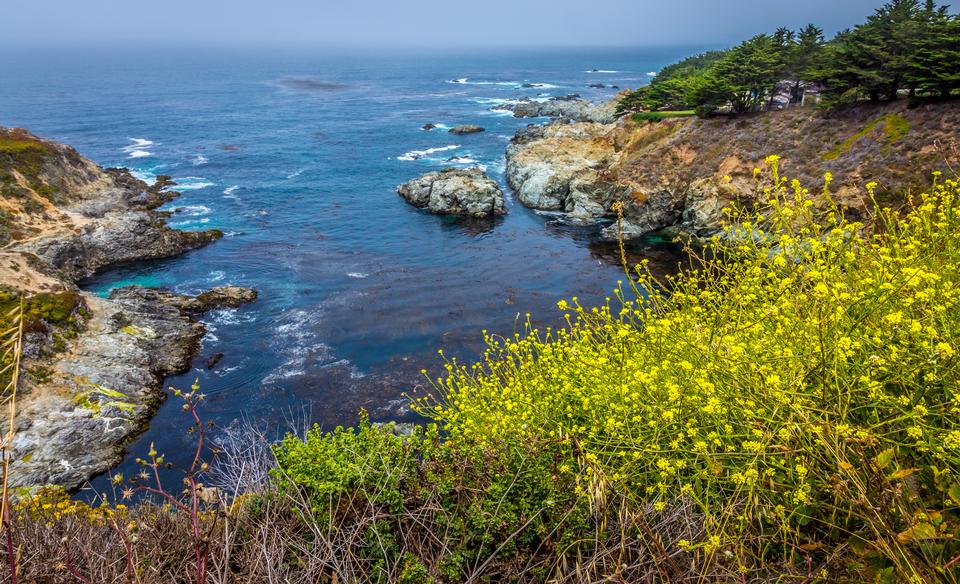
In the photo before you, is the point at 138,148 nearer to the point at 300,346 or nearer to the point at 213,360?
the point at 213,360

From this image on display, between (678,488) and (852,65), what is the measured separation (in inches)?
2128

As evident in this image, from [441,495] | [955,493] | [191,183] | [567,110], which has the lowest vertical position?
[191,183]

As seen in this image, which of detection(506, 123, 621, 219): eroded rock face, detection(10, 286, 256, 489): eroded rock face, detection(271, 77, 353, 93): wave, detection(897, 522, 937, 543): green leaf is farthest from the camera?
detection(271, 77, 353, 93): wave

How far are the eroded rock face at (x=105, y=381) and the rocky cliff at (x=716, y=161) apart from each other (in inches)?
1388

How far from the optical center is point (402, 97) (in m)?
137

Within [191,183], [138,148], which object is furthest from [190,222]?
[138,148]

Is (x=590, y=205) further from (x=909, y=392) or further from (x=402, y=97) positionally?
(x=402, y=97)

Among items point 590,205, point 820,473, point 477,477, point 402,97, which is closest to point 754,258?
point 820,473

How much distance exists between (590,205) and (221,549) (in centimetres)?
5102

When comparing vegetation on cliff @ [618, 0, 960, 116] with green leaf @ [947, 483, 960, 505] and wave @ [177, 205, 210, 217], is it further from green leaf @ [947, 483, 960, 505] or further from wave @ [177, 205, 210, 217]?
wave @ [177, 205, 210, 217]

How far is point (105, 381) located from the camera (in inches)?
1017

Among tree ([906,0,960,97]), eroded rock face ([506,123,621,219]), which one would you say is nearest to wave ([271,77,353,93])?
eroded rock face ([506,123,621,219])

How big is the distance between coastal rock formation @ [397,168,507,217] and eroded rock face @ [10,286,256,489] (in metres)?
24.3

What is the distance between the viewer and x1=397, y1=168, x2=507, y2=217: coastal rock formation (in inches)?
2122
